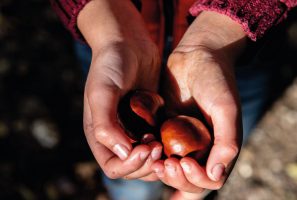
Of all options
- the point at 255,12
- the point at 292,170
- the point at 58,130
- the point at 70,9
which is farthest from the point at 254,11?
the point at 58,130

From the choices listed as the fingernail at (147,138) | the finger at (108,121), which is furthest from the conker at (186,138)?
the finger at (108,121)

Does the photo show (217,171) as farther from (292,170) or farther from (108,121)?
(292,170)

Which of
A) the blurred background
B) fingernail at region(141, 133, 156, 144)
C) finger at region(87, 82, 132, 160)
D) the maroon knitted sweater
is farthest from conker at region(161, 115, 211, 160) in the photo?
the blurred background

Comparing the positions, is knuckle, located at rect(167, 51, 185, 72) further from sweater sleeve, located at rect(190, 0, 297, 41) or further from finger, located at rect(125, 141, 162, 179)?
finger, located at rect(125, 141, 162, 179)

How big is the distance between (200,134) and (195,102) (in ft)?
0.50

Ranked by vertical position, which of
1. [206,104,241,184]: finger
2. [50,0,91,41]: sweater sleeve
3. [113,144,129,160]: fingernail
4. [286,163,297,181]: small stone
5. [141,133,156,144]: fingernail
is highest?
[50,0,91,41]: sweater sleeve

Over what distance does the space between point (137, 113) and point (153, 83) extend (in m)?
0.23

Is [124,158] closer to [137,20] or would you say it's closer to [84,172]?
[137,20]

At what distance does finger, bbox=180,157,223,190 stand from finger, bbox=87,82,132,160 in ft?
0.56

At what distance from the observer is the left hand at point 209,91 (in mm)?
1223

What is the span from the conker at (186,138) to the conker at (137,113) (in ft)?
0.27

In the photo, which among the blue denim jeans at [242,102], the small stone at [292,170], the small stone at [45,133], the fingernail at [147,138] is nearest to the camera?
the fingernail at [147,138]

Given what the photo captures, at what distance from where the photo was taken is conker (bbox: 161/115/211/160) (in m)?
1.32

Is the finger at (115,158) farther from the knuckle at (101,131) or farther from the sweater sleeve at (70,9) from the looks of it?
the sweater sleeve at (70,9)
